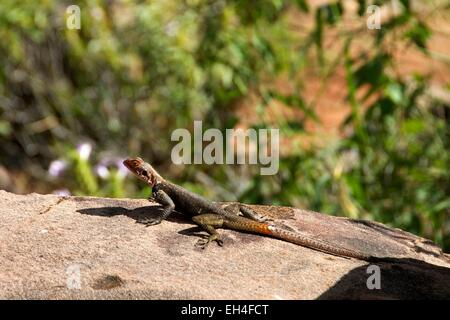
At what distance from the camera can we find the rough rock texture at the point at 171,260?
4.02 metres

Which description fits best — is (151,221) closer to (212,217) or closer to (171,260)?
(212,217)

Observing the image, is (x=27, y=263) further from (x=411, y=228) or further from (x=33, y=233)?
(x=411, y=228)

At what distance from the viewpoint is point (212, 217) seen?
5.08 meters

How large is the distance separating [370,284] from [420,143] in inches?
166

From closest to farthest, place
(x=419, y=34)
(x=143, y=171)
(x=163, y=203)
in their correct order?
(x=163, y=203)
(x=143, y=171)
(x=419, y=34)

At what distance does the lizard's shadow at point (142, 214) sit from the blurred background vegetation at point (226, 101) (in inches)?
62.9
